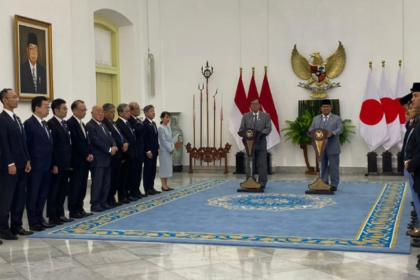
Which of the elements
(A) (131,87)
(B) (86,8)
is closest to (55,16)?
Result: (B) (86,8)

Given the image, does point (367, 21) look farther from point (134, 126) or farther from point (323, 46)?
point (134, 126)

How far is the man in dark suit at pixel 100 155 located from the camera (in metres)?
7.73

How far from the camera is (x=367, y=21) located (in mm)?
12625

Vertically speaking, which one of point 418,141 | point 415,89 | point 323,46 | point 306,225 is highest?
point 323,46

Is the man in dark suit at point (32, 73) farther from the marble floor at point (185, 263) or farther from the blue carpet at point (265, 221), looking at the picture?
the marble floor at point (185, 263)

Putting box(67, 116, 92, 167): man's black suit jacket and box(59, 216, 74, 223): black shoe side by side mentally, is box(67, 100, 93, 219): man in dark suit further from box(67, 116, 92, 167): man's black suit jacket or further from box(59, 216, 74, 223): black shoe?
box(59, 216, 74, 223): black shoe

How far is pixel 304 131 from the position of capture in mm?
12633

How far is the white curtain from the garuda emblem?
14.0 feet

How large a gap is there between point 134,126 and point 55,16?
8.73 feet

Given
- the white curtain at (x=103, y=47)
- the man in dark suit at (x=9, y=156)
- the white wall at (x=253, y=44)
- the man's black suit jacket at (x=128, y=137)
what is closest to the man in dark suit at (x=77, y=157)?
the man in dark suit at (x=9, y=156)

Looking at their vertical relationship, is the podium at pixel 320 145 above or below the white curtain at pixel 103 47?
below

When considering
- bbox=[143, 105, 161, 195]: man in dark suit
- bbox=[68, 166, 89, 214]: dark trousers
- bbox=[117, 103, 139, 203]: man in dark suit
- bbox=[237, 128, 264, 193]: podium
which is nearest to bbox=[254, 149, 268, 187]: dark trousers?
bbox=[237, 128, 264, 193]: podium

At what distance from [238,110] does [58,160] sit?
23.6ft

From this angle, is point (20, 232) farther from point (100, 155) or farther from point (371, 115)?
point (371, 115)
